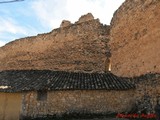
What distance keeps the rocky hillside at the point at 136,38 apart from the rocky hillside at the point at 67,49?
162cm

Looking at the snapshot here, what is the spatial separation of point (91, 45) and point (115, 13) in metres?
2.98

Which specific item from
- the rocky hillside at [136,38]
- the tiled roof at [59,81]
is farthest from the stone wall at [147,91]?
the tiled roof at [59,81]

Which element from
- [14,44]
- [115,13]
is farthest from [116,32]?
[14,44]

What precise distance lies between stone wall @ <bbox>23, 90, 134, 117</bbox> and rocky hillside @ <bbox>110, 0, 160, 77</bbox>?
1.41 meters

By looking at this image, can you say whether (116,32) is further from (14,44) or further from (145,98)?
(14,44)

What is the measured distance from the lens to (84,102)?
50.6 ft

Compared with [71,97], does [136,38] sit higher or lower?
higher

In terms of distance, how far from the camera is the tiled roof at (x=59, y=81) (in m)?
15.5

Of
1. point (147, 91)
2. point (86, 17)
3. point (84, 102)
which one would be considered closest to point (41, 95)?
point (84, 102)

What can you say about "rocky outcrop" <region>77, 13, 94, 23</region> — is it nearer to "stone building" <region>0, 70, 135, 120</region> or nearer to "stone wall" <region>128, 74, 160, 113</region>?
"stone building" <region>0, 70, 135, 120</region>

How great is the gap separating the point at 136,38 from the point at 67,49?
285 inches

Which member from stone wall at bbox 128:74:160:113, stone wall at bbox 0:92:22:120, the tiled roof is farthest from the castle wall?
stone wall at bbox 0:92:22:120

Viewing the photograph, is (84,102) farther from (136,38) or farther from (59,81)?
(136,38)

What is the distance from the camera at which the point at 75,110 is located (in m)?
15.4
